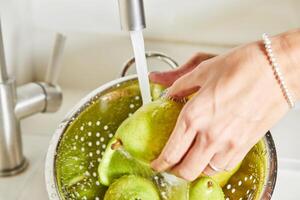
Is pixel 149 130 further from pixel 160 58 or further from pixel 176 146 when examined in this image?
pixel 160 58

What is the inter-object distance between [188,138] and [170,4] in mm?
305

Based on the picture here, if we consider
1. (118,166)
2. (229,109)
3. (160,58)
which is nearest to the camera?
(229,109)

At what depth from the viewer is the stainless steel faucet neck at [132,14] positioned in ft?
1.76

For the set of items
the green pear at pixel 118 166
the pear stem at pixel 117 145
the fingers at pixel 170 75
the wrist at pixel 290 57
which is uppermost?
the wrist at pixel 290 57

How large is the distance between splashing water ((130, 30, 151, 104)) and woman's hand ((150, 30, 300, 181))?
9 cm

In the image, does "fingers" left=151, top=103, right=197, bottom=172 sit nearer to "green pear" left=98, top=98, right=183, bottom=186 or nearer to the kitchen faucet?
"green pear" left=98, top=98, right=183, bottom=186

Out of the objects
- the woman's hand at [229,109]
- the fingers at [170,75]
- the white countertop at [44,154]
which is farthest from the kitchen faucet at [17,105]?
the woman's hand at [229,109]

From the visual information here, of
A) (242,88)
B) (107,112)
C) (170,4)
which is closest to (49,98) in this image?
(107,112)

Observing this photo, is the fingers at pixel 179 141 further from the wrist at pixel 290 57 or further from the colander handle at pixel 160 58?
the colander handle at pixel 160 58

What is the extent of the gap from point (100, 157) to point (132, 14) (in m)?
0.20

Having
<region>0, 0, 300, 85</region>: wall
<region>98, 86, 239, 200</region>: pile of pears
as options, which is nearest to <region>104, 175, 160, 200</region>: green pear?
<region>98, 86, 239, 200</region>: pile of pears

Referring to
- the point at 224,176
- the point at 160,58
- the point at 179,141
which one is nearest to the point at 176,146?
the point at 179,141

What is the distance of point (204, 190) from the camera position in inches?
22.3

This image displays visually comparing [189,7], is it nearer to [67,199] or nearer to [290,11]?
[290,11]
